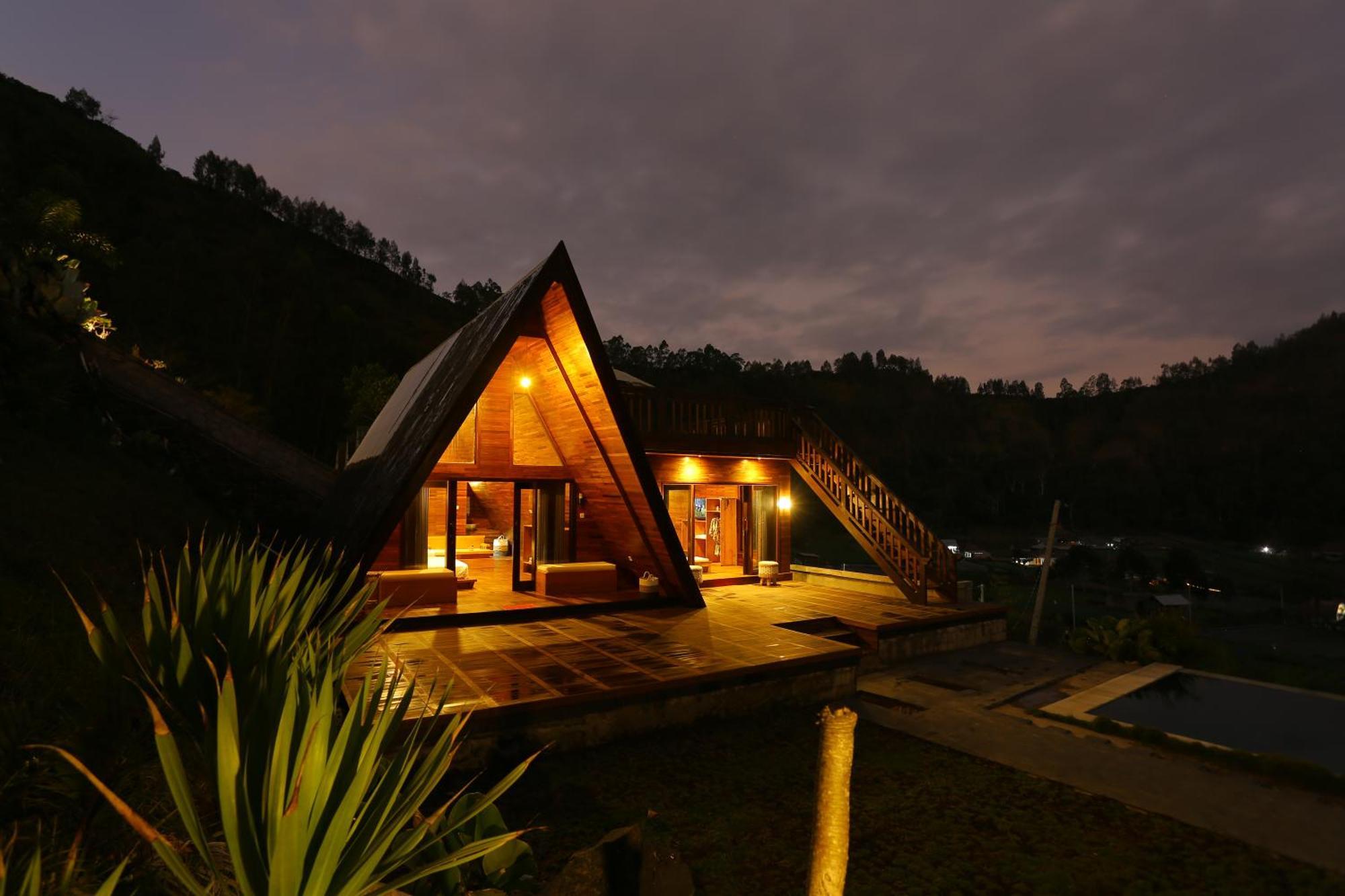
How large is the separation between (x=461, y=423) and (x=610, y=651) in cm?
359

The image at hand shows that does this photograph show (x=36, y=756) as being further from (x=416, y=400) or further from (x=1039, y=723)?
(x=416, y=400)

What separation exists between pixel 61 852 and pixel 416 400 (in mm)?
9879

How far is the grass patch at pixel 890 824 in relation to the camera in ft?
13.5

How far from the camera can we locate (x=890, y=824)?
15.8ft

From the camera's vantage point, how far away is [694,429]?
13.6m

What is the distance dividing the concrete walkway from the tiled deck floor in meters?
1.10

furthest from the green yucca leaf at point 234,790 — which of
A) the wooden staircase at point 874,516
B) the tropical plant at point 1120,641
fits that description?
the tropical plant at point 1120,641

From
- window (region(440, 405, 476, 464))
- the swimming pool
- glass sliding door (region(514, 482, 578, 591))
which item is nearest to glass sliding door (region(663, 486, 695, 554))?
glass sliding door (region(514, 482, 578, 591))

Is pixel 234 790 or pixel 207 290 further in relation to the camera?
pixel 207 290

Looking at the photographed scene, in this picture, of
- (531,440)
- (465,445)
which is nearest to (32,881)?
(465,445)

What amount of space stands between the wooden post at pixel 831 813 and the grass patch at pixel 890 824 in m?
1.80

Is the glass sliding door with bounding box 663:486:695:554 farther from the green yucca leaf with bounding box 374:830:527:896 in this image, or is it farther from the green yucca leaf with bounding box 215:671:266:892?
the green yucca leaf with bounding box 215:671:266:892

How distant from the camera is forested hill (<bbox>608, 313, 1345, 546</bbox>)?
2768 inches

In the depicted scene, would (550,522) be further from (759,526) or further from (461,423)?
(759,526)
